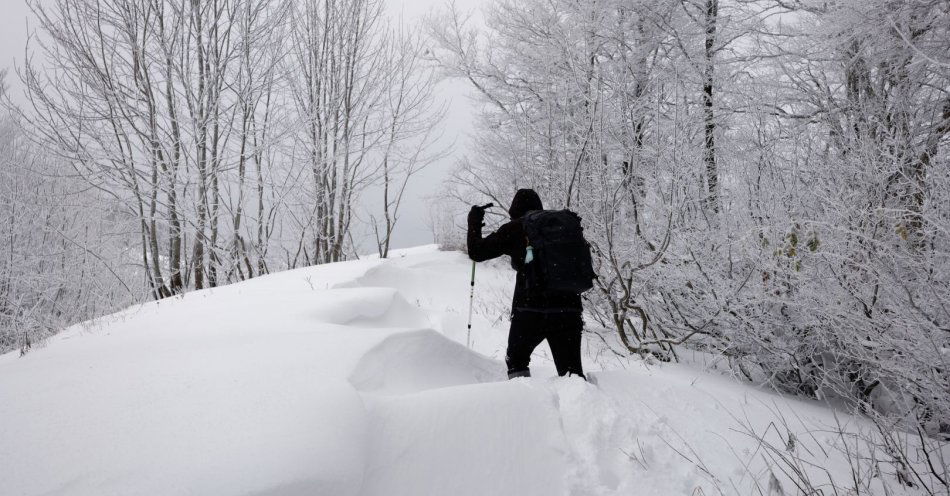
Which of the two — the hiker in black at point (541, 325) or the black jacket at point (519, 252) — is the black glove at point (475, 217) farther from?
the hiker in black at point (541, 325)

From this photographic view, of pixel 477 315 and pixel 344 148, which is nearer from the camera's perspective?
pixel 477 315

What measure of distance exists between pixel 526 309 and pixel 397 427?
1.25 metres

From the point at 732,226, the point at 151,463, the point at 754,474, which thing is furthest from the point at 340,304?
the point at 732,226

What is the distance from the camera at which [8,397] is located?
5.14ft

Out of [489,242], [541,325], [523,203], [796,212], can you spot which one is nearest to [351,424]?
[541,325]

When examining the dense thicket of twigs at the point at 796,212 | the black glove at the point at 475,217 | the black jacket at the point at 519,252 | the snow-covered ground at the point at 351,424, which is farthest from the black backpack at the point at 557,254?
the dense thicket of twigs at the point at 796,212

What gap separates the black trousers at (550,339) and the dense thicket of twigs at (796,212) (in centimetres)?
107

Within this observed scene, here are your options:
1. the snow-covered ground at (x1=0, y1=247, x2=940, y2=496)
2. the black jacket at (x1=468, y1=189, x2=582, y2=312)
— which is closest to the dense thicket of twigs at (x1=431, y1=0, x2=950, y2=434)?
the snow-covered ground at (x1=0, y1=247, x2=940, y2=496)

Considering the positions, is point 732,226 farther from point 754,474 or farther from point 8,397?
point 8,397

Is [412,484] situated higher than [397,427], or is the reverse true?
[397,427]

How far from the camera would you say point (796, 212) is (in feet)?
10.9

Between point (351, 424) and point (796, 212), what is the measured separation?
3.53 metres

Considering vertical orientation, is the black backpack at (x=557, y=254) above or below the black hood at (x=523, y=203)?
below

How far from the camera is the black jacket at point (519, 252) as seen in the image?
267 cm
